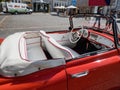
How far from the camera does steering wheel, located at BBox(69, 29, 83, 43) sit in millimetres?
3479

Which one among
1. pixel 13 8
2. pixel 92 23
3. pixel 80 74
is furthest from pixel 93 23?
pixel 13 8

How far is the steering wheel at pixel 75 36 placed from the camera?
11.4 ft

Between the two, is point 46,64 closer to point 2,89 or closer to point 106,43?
point 2,89

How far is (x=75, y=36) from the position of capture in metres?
3.55

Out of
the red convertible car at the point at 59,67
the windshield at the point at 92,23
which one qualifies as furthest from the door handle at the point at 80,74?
the windshield at the point at 92,23

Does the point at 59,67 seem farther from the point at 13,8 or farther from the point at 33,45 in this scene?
the point at 13,8

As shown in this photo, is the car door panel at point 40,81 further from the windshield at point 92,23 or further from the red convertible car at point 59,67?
the windshield at point 92,23

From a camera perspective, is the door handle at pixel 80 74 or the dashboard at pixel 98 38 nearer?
the door handle at pixel 80 74

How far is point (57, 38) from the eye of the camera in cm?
358

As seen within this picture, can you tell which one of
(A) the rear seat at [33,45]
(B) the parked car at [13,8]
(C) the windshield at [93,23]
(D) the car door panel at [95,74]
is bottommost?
(D) the car door panel at [95,74]

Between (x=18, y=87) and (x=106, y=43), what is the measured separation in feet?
5.31

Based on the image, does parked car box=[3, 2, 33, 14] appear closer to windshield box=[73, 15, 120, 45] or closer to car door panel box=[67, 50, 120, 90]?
windshield box=[73, 15, 120, 45]

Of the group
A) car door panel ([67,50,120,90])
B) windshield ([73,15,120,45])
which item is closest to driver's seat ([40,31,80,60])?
car door panel ([67,50,120,90])

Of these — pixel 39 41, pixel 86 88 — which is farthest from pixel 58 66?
pixel 39 41
